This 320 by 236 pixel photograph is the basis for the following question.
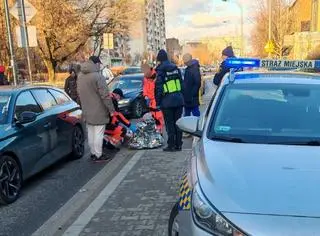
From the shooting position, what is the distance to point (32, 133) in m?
6.52

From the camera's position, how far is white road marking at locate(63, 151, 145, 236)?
4848 millimetres

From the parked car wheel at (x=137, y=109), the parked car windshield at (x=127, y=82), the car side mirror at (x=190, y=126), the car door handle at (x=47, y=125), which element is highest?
the car side mirror at (x=190, y=126)

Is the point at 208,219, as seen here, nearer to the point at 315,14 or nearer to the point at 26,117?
the point at 26,117

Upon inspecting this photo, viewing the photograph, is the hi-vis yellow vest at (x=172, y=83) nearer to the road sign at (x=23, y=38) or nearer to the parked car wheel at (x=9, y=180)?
the parked car wheel at (x=9, y=180)

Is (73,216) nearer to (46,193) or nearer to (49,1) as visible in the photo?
(46,193)


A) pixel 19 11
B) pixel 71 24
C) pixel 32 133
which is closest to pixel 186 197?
pixel 32 133

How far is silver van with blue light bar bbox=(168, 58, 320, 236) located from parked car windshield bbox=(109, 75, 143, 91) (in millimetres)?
10939

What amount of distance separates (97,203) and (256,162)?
2.93 m

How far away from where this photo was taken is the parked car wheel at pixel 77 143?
8.36 metres

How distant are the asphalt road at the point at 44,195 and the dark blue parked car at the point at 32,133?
233 millimetres

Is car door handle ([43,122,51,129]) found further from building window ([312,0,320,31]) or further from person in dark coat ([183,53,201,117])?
building window ([312,0,320,31])

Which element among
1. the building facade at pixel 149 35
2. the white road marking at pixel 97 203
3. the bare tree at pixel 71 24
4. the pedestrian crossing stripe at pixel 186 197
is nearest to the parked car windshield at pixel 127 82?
the white road marking at pixel 97 203

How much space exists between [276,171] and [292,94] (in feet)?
4.77

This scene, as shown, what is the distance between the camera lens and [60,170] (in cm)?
774
